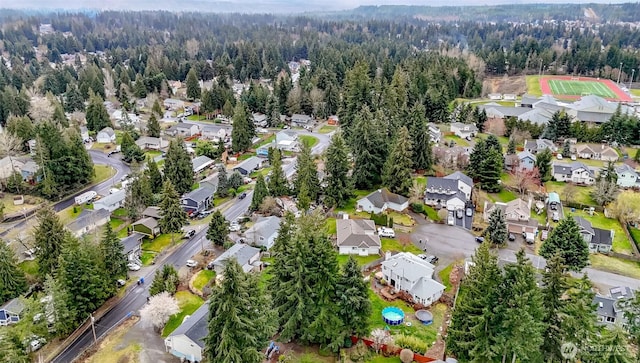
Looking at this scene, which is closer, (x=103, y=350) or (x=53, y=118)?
(x=103, y=350)

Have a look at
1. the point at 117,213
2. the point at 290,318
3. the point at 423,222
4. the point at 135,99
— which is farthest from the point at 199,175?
the point at 135,99

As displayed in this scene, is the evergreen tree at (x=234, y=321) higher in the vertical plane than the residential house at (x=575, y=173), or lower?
higher

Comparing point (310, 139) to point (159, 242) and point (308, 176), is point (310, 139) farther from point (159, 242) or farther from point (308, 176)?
point (159, 242)

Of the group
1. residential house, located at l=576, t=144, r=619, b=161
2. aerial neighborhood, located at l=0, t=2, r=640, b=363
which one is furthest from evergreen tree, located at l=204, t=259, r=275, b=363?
residential house, located at l=576, t=144, r=619, b=161

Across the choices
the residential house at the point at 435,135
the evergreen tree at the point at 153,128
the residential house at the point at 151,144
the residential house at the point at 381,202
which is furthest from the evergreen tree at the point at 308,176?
the evergreen tree at the point at 153,128

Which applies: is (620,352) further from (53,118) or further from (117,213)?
(53,118)

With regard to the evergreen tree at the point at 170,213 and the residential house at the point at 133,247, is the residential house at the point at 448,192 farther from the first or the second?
the residential house at the point at 133,247
